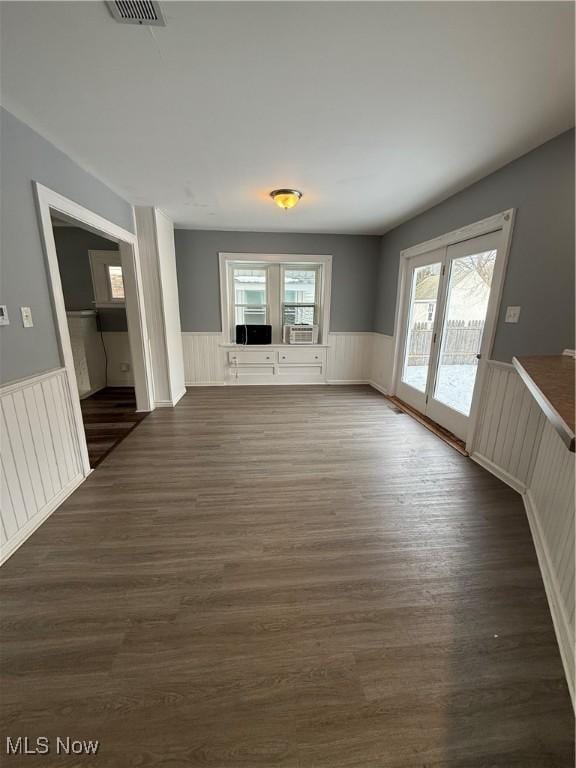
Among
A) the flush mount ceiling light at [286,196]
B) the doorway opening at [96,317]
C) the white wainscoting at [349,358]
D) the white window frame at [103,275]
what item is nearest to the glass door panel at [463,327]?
the flush mount ceiling light at [286,196]

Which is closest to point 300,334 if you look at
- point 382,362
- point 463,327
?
point 382,362

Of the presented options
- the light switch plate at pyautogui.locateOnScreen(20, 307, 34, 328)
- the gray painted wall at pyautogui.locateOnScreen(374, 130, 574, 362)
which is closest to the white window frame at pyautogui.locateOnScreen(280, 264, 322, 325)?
the gray painted wall at pyautogui.locateOnScreen(374, 130, 574, 362)

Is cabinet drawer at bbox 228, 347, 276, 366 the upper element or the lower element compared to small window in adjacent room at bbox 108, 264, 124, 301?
lower

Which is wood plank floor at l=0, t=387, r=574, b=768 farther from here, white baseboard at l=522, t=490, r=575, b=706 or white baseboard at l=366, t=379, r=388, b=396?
white baseboard at l=366, t=379, r=388, b=396

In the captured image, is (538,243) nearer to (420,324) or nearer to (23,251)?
(420,324)

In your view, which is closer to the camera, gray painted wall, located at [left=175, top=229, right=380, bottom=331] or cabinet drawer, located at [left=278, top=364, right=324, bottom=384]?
gray painted wall, located at [left=175, top=229, right=380, bottom=331]

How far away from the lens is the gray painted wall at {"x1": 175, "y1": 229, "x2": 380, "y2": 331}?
14.9 ft

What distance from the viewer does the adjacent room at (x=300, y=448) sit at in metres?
1.03

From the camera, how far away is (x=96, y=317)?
15.0 ft

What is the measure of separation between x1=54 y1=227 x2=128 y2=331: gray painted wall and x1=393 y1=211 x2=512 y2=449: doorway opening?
432 cm

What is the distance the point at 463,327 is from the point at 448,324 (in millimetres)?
263

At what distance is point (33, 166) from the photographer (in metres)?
1.89

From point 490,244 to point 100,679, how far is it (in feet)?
12.0

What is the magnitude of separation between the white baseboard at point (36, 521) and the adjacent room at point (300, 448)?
0.09 ft
